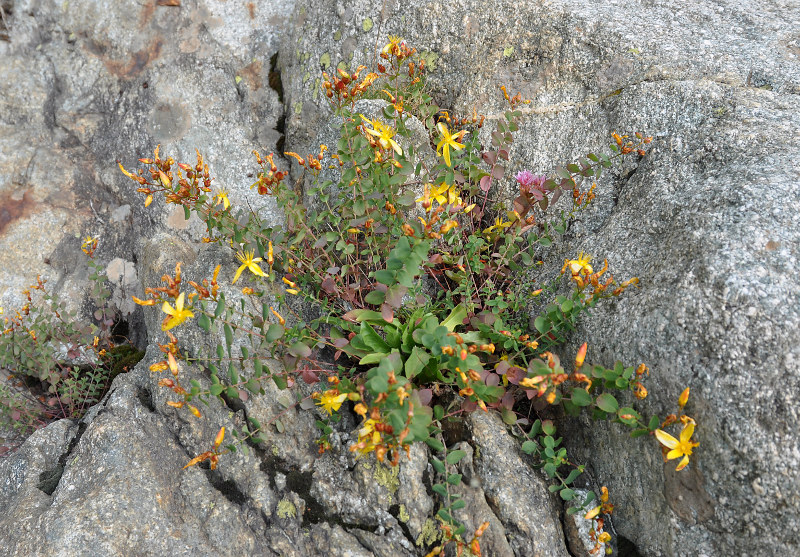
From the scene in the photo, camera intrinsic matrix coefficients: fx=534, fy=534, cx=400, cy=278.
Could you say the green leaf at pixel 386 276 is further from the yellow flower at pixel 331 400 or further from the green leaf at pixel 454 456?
the green leaf at pixel 454 456

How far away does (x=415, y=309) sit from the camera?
3.00 meters

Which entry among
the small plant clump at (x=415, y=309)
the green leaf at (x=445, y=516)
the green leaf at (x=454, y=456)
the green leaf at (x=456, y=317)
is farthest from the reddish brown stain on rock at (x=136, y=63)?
the green leaf at (x=445, y=516)

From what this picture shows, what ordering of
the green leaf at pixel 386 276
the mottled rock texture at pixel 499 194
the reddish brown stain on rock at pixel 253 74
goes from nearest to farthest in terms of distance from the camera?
1. the mottled rock texture at pixel 499 194
2. the green leaf at pixel 386 276
3. the reddish brown stain on rock at pixel 253 74

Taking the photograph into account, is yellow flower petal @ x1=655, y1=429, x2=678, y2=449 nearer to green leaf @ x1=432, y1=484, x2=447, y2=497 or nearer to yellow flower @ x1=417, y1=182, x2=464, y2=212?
green leaf @ x1=432, y1=484, x2=447, y2=497

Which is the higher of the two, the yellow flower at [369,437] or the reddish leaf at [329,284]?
the reddish leaf at [329,284]

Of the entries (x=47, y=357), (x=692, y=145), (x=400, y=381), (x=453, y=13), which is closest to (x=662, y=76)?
(x=692, y=145)

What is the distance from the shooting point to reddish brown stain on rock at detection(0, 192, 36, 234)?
458 centimetres

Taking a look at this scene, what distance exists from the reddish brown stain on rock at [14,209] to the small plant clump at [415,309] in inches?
92.2

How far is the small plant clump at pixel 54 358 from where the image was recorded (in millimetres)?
3846

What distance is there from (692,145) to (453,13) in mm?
2075

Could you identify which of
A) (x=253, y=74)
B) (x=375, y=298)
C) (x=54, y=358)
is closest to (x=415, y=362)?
(x=375, y=298)

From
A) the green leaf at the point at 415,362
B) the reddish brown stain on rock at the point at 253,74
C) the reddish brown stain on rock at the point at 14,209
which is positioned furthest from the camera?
the reddish brown stain on rock at the point at 253,74

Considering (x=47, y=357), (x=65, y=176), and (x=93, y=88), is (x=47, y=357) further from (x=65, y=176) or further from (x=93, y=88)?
(x=93, y=88)

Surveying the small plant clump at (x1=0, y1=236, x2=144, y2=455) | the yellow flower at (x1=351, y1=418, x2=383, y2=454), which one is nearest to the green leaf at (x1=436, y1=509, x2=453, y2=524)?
the yellow flower at (x1=351, y1=418, x2=383, y2=454)
